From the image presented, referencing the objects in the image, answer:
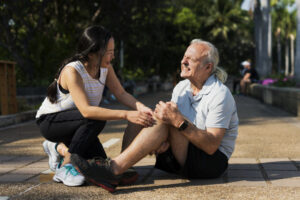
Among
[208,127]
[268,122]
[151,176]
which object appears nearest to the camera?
[208,127]

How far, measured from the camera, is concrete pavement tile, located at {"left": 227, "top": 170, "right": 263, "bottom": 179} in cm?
440

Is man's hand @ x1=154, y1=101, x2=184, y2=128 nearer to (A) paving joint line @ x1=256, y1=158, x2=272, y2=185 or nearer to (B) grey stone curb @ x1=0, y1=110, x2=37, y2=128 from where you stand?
(A) paving joint line @ x1=256, y1=158, x2=272, y2=185

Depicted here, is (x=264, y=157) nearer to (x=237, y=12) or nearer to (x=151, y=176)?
(x=151, y=176)

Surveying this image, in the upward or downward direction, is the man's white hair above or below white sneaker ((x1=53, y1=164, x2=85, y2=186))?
above

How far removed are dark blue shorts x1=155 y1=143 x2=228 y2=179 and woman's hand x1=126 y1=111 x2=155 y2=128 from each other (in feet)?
1.32

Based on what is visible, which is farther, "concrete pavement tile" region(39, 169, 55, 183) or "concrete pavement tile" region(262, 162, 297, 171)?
"concrete pavement tile" region(262, 162, 297, 171)

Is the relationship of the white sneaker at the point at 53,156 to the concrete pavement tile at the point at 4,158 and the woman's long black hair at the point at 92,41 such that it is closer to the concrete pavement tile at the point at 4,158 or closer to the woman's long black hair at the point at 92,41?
the woman's long black hair at the point at 92,41

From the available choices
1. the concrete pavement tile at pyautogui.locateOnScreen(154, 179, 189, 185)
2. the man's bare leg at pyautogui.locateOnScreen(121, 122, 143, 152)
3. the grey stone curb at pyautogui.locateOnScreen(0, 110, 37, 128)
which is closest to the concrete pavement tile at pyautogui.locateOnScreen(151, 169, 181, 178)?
the concrete pavement tile at pyautogui.locateOnScreen(154, 179, 189, 185)

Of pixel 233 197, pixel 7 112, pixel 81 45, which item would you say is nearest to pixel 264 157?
pixel 233 197

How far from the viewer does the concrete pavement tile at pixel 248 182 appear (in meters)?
4.05

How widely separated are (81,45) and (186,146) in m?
1.23

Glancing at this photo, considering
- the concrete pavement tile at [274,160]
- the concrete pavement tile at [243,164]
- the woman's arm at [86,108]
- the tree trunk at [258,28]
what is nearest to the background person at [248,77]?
the tree trunk at [258,28]

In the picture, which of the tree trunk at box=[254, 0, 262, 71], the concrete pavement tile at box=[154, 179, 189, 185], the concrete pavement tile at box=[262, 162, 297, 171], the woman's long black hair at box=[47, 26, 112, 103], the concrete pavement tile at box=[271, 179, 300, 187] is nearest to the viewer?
the woman's long black hair at box=[47, 26, 112, 103]

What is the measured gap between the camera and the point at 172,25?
1623 inches
